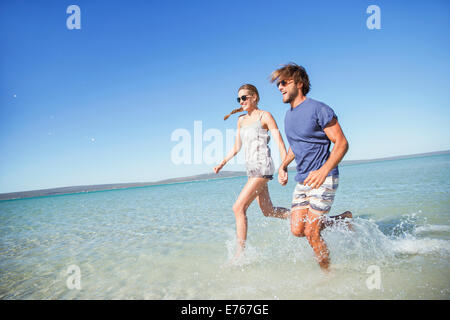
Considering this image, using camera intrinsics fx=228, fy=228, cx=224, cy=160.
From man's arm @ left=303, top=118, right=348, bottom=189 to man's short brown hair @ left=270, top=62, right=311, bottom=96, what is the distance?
0.70 meters

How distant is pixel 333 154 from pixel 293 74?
1105mm

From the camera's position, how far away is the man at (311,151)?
91.3 inches

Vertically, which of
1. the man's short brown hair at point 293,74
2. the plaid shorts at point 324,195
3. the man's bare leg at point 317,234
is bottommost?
the man's bare leg at point 317,234

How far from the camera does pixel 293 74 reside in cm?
273

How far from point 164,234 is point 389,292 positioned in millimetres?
4592

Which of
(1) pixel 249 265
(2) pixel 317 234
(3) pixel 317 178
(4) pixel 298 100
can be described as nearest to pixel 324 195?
(3) pixel 317 178

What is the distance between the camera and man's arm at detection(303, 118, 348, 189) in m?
2.24

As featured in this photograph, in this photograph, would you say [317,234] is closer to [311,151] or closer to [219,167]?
[311,151]

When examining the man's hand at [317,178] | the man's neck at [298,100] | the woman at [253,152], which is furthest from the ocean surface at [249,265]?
the man's neck at [298,100]

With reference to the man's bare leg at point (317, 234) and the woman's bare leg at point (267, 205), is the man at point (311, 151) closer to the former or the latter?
the man's bare leg at point (317, 234)

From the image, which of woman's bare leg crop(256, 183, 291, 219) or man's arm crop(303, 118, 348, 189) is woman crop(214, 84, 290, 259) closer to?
woman's bare leg crop(256, 183, 291, 219)

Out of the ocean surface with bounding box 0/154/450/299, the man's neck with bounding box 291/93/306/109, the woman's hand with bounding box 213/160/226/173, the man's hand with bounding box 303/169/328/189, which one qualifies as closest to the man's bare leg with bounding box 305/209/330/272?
the ocean surface with bounding box 0/154/450/299
